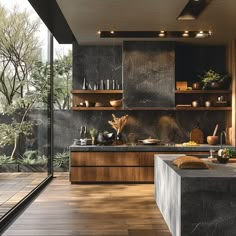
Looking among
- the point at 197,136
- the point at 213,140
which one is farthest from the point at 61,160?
the point at 213,140

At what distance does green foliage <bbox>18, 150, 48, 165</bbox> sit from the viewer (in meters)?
5.53

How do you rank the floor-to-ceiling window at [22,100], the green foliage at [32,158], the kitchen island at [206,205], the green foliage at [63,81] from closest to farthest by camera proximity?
the kitchen island at [206,205] < the floor-to-ceiling window at [22,100] < the green foliage at [32,158] < the green foliage at [63,81]

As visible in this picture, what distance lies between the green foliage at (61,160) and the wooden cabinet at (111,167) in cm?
107

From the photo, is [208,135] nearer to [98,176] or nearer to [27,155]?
[98,176]

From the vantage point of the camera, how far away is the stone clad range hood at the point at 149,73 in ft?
24.5

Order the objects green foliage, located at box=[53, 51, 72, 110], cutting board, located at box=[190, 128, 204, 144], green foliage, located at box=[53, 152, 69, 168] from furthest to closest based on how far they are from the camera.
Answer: green foliage, located at box=[53, 152, 69, 168] → green foliage, located at box=[53, 51, 72, 110] → cutting board, located at box=[190, 128, 204, 144]

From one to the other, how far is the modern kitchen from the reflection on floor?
528 millimetres

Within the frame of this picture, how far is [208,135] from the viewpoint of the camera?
25.6 ft

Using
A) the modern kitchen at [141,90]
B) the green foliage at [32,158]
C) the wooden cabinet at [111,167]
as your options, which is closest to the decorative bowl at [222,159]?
the modern kitchen at [141,90]

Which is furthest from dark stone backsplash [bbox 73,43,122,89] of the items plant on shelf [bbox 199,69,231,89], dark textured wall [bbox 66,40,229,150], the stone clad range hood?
plant on shelf [bbox 199,69,231,89]

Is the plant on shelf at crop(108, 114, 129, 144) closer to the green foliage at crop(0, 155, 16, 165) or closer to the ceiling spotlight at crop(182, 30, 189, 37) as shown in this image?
the ceiling spotlight at crop(182, 30, 189, 37)

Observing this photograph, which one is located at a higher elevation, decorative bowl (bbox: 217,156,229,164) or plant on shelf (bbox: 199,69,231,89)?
plant on shelf (bbox: 199,69,231,89)

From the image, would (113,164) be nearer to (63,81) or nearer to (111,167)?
(111,167)

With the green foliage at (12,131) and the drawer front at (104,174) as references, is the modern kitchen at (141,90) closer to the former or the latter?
the drawer front at (104,174)
